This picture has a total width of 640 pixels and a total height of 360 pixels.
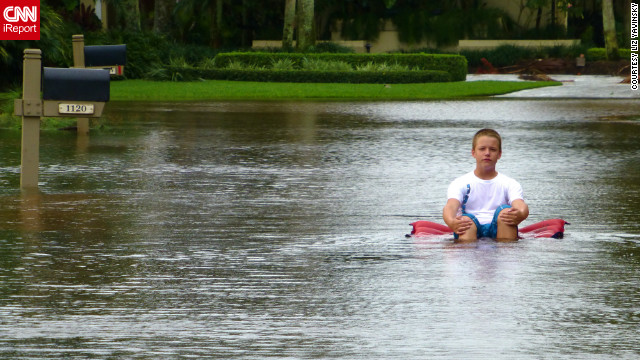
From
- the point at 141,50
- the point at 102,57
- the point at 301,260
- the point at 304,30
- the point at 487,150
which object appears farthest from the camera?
the point at 304,30

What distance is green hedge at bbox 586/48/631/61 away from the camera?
48719mm

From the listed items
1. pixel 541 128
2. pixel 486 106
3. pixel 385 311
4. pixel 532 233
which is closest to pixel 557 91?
pixel 486 106

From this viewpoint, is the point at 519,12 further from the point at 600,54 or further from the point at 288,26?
the point at 288,26

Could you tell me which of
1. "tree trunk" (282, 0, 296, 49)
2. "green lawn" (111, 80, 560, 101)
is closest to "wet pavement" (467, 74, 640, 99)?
"green lawn" (111, 80, 560, 101)

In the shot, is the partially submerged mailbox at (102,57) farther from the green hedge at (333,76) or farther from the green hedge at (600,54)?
the green hedge at (600,54)

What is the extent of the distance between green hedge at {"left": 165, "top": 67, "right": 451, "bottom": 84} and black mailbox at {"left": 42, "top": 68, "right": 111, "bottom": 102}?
27.8 metres

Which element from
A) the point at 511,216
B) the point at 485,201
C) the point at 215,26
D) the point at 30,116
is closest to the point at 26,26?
the point at 30,116

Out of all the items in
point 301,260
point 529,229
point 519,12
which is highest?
point 519,12

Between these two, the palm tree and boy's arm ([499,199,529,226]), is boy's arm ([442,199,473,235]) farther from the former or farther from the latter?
the palm tree

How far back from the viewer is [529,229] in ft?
27.7

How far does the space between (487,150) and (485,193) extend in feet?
1.06

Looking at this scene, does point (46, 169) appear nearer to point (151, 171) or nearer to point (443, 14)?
point (151, 171)

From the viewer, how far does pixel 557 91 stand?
111 ft

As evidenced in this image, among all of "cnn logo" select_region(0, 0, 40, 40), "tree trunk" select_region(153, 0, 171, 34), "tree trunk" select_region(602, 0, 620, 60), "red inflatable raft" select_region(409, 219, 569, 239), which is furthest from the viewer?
"tree trunk" select_region(153, 0, 171, 34)
